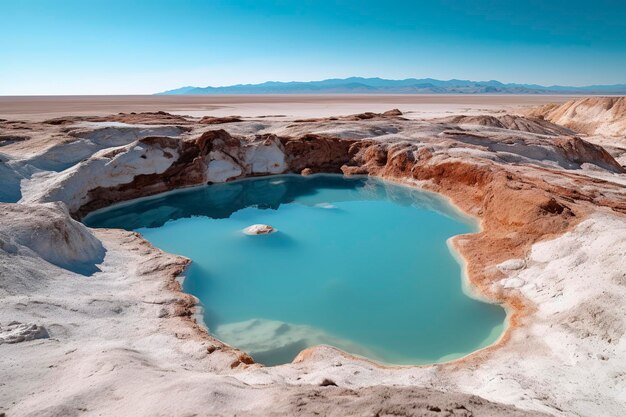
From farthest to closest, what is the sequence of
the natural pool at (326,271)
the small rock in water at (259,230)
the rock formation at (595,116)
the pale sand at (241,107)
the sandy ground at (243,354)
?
1. the pale sand at (241,107)
2. the rock formation at (595,116)
3. the small rock in water at (259,230)
4. the natural pool at (326,271)
5. the sandy ground at (243,354)

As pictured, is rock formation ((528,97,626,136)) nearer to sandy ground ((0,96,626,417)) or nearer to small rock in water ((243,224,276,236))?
sandy ground ((0,96,626,417))

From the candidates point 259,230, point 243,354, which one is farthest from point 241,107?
point 243,354

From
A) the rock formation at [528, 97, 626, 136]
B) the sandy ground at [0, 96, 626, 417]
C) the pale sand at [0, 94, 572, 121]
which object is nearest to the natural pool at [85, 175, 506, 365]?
the sandy ground at [0, 96, 626, 417]

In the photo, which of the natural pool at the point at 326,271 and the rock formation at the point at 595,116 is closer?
the natural pool at the point at 326,271

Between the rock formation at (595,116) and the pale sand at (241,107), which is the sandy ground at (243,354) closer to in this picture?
the rock formation at (595,116)

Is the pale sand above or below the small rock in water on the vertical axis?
above

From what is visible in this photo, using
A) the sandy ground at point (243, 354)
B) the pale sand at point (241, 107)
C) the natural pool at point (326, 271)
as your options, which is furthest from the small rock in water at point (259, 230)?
the pale sand at point (241, 107)

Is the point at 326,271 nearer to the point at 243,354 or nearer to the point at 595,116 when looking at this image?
the point at 243,354
